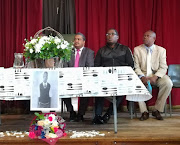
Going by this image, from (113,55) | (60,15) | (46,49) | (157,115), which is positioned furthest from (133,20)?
(46,49)

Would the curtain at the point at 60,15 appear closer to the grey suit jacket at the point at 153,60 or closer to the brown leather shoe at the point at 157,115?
the grey suit jacket at the point at 153,60

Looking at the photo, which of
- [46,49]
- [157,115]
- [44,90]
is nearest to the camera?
[44,90]

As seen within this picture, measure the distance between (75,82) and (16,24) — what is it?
2.38 m

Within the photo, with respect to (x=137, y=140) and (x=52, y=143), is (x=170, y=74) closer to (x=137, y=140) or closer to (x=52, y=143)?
(x=137, y=140)

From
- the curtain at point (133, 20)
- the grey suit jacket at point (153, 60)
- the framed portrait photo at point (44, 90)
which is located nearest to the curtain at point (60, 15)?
the curtain at point (133, 20)

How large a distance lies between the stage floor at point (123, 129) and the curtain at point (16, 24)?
1.10 m

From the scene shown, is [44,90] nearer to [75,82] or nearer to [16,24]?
[75,82]

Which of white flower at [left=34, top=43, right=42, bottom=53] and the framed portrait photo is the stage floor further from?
white flower at [left=34, top=43, right=42, bottom=53]

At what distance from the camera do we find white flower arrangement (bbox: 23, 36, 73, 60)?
2.68m

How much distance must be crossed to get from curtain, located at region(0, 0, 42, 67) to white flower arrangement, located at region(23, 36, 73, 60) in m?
1.85

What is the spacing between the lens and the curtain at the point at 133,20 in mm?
4535

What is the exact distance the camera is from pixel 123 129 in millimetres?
3039

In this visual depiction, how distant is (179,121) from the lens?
3557mm

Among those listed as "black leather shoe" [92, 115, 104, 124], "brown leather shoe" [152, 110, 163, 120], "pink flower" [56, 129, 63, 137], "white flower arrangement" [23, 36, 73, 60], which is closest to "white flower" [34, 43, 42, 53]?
"white flower arrangement" [23, 36, 73, 60]
